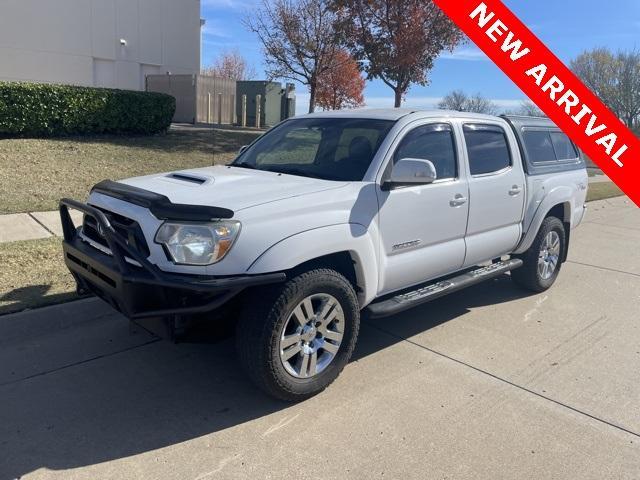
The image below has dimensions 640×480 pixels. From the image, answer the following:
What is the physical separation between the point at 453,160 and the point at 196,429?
3.02 metres

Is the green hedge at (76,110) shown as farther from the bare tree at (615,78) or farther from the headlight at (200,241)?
the bare tree at (615,78)

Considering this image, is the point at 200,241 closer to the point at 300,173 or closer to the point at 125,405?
the point at 125,405

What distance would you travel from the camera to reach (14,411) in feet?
11.1

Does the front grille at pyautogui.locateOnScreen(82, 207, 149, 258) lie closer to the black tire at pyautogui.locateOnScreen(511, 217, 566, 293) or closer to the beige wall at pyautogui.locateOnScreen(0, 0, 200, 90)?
the black tire at pyautogui.locateOnScreen(511, 217, 566, 293)

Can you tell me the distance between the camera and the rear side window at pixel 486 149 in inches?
197

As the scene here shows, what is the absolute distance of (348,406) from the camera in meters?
3.62

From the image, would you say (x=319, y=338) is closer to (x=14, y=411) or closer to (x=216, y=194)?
(x=216, y=194)

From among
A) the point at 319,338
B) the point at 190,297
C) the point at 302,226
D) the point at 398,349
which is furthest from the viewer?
the point at 398,349

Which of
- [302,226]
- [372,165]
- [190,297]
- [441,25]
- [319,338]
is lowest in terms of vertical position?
[319,338]

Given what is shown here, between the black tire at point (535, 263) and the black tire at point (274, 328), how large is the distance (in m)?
3.04

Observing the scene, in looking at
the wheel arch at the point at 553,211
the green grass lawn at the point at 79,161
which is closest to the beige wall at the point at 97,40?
the green grass lawn at the point at 79,161

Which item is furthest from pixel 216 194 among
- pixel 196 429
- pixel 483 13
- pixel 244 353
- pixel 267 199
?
pixel 483 13

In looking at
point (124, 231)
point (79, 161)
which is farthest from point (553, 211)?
A: point (79, 161)

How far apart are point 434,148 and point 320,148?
959 millimetres
